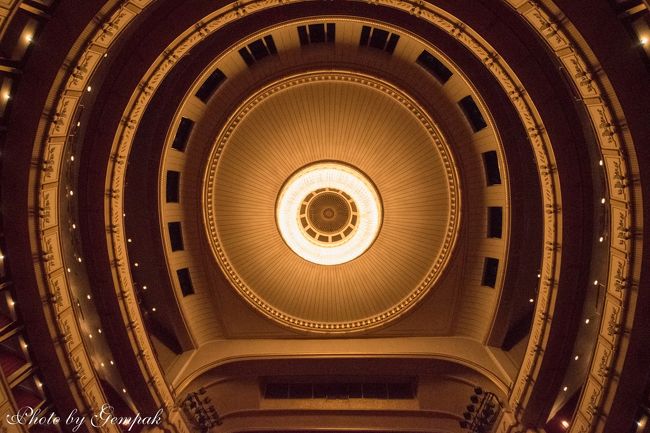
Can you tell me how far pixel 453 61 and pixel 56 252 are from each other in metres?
10.2

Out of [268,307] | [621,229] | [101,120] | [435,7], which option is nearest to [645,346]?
[621,229]

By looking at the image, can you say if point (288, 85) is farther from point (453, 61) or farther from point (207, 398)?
point (207, 398)

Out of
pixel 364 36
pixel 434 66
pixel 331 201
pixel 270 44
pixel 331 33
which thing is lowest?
pixel 331 201

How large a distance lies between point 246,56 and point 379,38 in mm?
3843

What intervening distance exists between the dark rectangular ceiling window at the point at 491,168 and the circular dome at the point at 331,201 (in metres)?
0.92

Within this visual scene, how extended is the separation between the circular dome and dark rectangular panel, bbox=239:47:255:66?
33.0 inches

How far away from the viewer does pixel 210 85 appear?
1084 centimetres

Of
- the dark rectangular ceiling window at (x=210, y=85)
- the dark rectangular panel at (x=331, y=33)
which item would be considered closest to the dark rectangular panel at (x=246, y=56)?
the dark rectangular ceiling window at (x=210, y=85)

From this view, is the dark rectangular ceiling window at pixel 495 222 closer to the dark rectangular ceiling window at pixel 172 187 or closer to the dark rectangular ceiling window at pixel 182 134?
the dark rectangular ceiling window at pixel 182 134

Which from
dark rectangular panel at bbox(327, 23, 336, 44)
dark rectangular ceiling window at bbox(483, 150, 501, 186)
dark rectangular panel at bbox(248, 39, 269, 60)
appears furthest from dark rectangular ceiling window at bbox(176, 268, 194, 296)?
dark rectangular ceiling window at bbox(483, 150, 501, 186)

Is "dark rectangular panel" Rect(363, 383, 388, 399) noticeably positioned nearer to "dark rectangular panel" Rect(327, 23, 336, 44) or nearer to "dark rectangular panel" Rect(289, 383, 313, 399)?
"dark rectangular panel" Rect(289, 383, 313, 399)

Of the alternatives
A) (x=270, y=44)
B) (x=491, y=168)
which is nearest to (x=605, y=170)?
(x=491, y=168)

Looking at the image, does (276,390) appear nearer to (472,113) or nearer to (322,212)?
(322,212)

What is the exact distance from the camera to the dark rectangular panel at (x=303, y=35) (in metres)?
10.3
